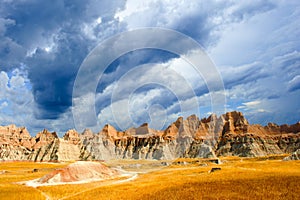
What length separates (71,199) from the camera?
108ft

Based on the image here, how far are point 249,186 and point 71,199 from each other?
74.9 ft

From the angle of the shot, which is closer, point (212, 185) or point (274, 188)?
point (274, 188)

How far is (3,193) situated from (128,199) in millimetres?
22591

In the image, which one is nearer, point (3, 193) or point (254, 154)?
point (3, 193)

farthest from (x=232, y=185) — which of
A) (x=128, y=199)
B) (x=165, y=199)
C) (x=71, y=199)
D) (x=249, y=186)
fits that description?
(x=71, y=199)

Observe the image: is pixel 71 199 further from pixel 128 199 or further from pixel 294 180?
pixel 294 180

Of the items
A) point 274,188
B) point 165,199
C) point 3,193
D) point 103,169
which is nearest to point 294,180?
point 274,188

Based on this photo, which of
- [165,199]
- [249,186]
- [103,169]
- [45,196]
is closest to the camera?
[165,199]

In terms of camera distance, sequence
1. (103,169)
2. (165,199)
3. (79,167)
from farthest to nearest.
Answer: (103,169) → (79,167) → (165,199)

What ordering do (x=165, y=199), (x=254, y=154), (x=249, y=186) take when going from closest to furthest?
(x=165, y=199), (x=249, y=186), (x=254, y=154)

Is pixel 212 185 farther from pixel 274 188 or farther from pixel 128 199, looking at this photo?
pixel 128 199

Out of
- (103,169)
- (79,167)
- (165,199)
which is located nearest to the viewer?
(165,199)

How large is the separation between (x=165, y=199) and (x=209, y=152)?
17802cm

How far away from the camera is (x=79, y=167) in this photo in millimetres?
61625
